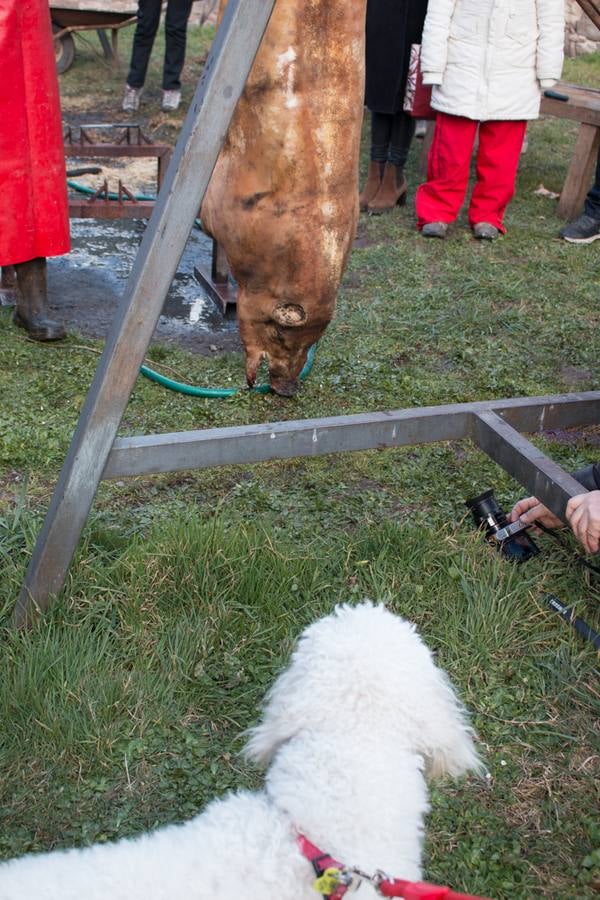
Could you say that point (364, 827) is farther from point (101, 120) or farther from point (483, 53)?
point (101, 120)

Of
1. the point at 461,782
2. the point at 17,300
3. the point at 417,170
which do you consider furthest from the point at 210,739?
the point at 417,170

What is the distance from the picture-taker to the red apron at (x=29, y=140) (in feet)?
12.7

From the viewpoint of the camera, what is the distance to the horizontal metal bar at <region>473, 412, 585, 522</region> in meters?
2.70

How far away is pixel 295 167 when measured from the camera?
7.77 feet

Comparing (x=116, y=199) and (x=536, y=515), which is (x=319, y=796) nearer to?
(x=536, y=515)

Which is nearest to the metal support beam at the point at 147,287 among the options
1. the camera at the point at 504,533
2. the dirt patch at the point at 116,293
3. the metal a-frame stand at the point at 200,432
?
the metal a-frame stand at the point at 200,432

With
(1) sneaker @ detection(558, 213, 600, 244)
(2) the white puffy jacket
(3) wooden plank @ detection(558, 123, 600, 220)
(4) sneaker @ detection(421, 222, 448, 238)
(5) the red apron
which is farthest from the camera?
(3) wooden plank @ detection(558, 123, 600, 220)

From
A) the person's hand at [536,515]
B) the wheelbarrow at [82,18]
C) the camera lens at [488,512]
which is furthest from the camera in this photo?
the wheelbarrow at [82,18]

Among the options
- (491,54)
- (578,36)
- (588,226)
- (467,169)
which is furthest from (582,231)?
(578,36)

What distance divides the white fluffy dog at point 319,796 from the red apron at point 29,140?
9.86ft

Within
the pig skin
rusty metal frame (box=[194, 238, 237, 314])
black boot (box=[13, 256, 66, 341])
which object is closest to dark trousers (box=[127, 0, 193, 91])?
rusty metal frame (box=[194, 238, 237, 314])

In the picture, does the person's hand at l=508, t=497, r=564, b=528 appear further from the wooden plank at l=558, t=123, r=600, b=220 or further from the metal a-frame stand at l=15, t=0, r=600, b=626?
the wooden plank at l=558, t=123, r=600, b=220

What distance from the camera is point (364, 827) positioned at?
5.30ft

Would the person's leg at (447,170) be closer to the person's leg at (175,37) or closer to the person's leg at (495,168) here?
the person's leg at (495,168)
